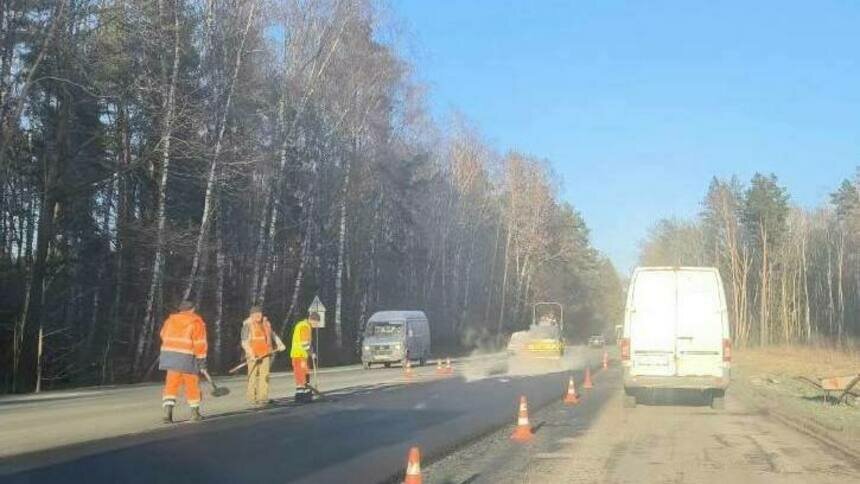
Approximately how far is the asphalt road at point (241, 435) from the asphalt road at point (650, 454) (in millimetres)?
846

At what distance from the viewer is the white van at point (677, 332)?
1727cm

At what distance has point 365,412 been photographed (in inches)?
661

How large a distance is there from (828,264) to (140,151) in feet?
246

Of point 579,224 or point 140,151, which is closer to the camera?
point 140,151

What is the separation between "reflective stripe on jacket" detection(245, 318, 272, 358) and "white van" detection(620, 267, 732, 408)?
7058mm

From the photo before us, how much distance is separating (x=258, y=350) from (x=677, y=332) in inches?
322

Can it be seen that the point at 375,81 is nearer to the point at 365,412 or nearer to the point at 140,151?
the point at 140,151

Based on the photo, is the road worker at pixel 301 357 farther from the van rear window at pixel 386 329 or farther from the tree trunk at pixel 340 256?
the tree trunk at pixel 340 256

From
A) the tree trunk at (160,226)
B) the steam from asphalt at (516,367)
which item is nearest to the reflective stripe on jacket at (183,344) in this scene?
the steam from asphalt at (516,367)

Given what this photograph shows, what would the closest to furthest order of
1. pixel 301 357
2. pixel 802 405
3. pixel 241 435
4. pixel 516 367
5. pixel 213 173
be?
pixel 241 435, pixel 301 357, pixel 802 405, pixel 213 173, pixel 516 367

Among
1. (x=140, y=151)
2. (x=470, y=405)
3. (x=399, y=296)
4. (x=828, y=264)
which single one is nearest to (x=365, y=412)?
(x=470, y=405)

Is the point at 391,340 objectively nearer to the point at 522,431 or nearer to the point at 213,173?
the point at 213,173

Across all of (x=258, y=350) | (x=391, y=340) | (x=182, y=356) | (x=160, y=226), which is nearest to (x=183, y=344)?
(x=182, y=356)

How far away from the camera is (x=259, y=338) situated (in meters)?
16.6
